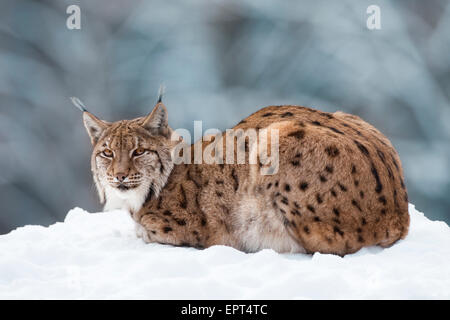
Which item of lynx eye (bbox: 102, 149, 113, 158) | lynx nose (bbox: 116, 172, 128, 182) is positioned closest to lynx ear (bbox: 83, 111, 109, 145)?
lynx eye (bbox: 102, 149, 113, 158)

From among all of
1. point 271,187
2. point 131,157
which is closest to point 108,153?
point 131,157

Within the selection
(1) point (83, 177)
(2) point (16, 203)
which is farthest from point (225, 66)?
(2) point (16, 203)

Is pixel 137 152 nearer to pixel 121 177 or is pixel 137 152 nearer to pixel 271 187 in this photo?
pixel 121 177

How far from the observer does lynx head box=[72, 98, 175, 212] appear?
13.2 ft

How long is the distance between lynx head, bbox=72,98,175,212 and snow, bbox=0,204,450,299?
Result: 41cm

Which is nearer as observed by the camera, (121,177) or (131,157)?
(121,177)

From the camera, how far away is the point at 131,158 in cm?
407

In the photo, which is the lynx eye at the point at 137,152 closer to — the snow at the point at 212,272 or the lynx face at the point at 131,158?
the lynx face at the point at 131,158

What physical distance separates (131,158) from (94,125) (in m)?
0.50

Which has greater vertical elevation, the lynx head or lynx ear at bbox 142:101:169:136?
lynx ear at bbox 142:101:169:136

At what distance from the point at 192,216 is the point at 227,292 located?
4.00 ft

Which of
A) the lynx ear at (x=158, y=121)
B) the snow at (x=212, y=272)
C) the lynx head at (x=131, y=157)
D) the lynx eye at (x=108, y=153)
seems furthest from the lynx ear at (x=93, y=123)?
the snow at (x=212, y=272)

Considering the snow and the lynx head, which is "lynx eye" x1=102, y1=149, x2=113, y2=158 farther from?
the snow

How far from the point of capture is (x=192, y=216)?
4.05 m
